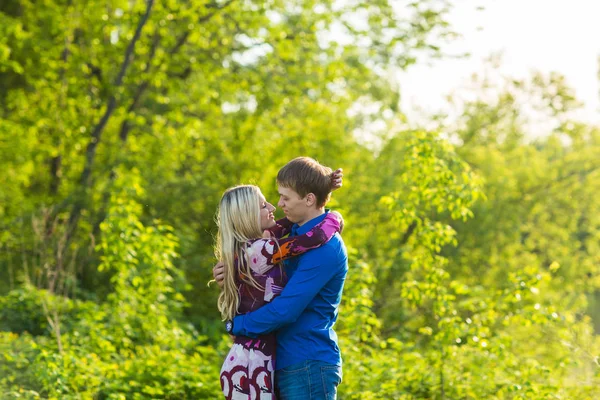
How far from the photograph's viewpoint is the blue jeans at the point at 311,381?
124 inches

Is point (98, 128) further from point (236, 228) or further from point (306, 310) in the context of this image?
point (306, 310)

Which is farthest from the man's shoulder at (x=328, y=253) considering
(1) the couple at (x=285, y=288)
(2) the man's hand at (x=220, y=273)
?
A: (2) the man's hand at (x=220, y=273)

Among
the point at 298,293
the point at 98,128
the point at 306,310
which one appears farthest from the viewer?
the point at 98,128

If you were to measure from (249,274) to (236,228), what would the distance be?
0.20m

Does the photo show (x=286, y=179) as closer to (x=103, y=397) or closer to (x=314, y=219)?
(x=314, y=219)

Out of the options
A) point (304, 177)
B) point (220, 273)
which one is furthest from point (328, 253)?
point (220, 273)

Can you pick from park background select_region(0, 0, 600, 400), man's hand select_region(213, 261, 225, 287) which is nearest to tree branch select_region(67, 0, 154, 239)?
park background select_region(0, 0, 600, 400)

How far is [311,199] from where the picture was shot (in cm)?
322

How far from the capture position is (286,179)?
125 inches

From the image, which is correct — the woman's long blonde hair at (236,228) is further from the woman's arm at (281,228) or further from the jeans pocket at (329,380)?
the jeans pocket at (329,380)

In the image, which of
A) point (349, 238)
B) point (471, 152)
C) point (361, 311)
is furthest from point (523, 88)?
point (361, 311)

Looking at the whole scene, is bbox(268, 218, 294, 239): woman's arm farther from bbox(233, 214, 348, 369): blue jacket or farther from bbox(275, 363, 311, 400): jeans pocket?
bbox(275, 363, 311, 400): jeans pocket

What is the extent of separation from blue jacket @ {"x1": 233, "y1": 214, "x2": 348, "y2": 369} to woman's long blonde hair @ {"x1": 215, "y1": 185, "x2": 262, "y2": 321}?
0.14m

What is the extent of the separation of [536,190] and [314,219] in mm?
11327
